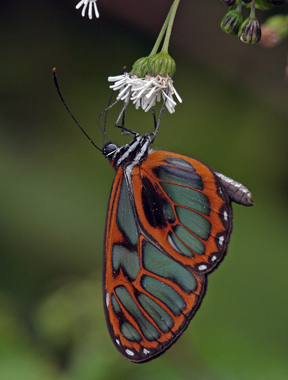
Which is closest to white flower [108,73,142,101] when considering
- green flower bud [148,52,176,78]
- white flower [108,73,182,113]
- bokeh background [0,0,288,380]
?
white flower [108,73,182,113]

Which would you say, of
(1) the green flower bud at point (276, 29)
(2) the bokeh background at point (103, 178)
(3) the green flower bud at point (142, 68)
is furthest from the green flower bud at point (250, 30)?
(2) the bokeh background at point (103, 178)

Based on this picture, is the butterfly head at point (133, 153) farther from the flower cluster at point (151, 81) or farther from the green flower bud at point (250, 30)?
the green flower bud at point (250, 30)

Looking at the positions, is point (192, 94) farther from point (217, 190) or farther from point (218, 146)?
point (217, 190)

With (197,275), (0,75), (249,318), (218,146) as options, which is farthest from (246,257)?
(0,75)

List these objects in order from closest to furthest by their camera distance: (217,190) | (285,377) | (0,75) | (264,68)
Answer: (217,190), (285,377), (264,68), (0,75)

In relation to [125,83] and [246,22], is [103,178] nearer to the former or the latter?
[125,83]

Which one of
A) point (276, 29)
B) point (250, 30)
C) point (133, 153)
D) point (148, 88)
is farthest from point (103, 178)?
point (250, 30)
